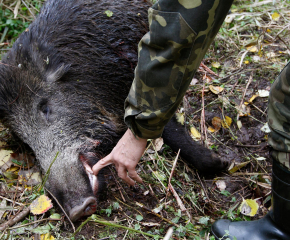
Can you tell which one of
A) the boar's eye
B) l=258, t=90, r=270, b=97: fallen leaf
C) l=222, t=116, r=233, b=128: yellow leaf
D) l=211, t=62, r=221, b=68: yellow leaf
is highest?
the boar's eye

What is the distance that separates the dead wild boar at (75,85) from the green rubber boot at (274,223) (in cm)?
73

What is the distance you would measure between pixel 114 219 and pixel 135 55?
75.6 inches

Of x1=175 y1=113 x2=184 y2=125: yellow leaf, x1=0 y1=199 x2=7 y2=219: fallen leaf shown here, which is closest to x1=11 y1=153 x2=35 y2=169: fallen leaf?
x1=0 y1=199 x2=7 y2=219: fallen leaf

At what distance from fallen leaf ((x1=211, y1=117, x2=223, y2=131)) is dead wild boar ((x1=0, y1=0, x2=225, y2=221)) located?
0.42 metres

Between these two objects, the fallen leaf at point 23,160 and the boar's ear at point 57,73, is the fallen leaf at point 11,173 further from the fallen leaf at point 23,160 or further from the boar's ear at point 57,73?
the boar's ear at point 57,73

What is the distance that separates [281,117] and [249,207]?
1043mm

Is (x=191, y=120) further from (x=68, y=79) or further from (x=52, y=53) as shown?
(x=52, y=53)

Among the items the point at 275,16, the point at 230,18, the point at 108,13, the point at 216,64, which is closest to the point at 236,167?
the point at 216,64

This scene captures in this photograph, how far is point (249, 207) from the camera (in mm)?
2631

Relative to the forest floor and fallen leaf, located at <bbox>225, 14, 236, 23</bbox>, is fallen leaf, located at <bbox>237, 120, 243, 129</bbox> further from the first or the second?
fallen leaf, located at <bbox>225, 14, 236, 23</bbox>

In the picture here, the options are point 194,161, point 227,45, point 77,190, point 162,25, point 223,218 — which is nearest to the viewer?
point 162,25

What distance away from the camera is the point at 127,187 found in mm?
2799

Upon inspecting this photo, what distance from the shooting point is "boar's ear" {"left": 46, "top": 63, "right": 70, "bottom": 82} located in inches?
122

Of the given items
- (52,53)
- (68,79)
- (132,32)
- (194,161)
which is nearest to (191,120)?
(194,161)
